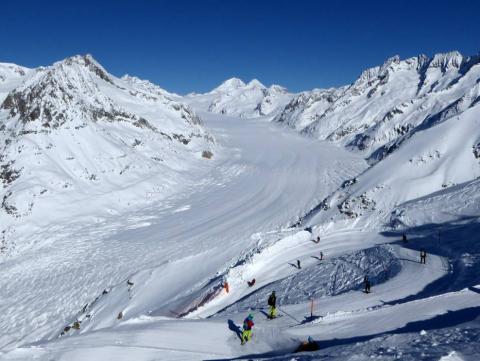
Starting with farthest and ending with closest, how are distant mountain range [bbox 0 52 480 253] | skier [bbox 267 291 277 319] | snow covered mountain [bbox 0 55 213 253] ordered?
snow covered mountain [bbox 0 55 213 253], distant mountain range [bbox 0 52 480 253], skier [bbox 267 291 277 319]

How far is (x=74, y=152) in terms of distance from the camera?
167 feet

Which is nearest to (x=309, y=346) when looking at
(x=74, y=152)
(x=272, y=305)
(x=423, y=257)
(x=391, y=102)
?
(x=272, y=305)

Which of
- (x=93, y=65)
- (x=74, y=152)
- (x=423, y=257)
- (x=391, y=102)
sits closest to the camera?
(x=423, y=257)

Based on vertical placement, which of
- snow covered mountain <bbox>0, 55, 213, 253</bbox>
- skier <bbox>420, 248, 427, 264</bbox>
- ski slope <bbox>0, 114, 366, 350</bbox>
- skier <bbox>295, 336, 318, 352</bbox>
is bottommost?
skier <bbox>295, 336, 318, 352</bbox>

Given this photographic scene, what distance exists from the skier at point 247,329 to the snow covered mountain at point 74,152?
2970 centimetres

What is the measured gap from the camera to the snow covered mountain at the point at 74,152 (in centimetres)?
4325

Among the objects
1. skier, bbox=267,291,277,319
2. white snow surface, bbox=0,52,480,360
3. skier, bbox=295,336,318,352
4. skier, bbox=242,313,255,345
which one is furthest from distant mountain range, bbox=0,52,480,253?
skier, bbox=295,336,318,352

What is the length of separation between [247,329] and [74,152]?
41.9 m

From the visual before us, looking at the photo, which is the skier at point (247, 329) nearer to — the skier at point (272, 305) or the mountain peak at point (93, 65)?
the skier at point (272, 305)

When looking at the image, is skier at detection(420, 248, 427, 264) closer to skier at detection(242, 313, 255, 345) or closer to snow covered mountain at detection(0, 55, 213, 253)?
skier at detection(242, 313, 255, 345)

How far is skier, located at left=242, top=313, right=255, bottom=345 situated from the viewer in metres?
14.8

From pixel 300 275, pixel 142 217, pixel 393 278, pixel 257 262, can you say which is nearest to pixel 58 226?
pixel 142 217

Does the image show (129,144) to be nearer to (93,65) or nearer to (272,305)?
(93,65)

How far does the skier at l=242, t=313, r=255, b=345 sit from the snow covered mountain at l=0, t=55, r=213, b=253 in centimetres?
2970
